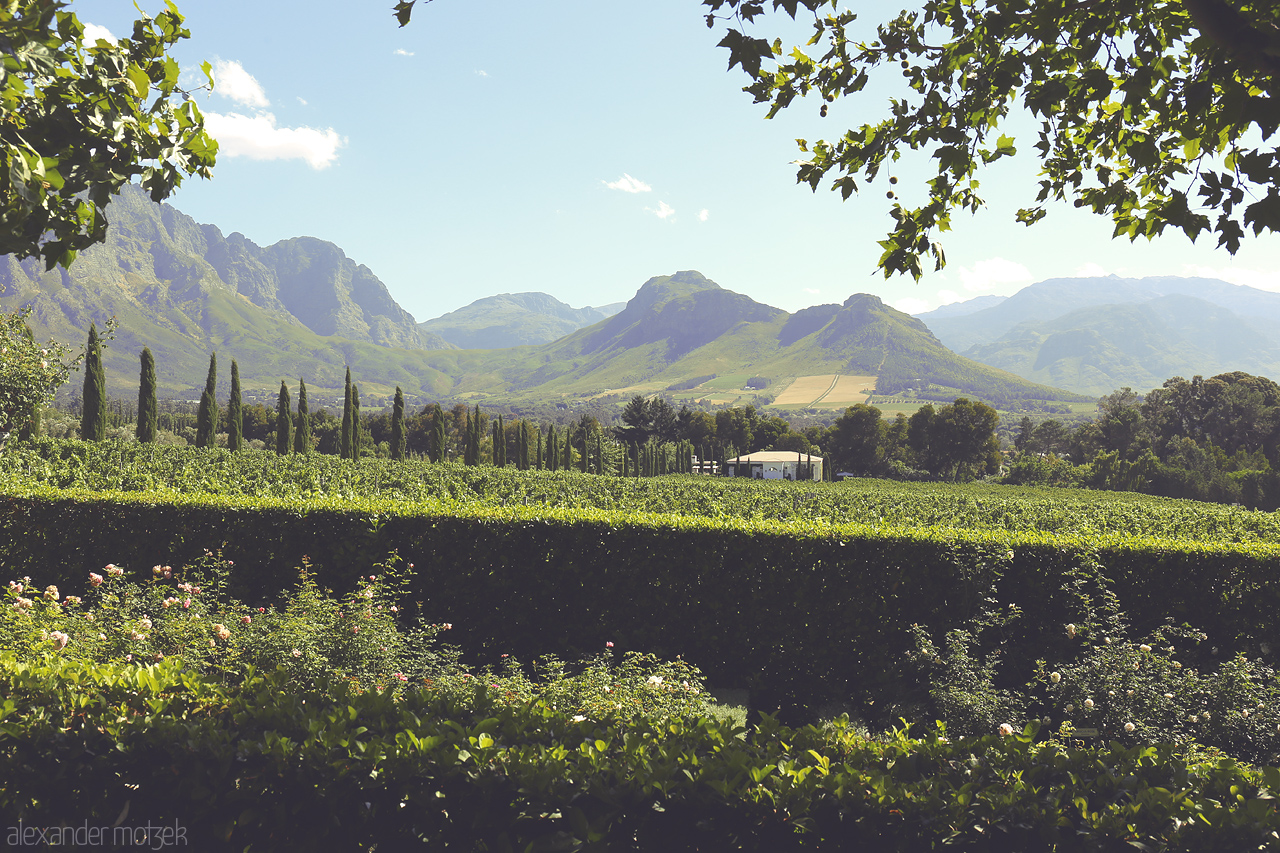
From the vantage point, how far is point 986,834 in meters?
2.79

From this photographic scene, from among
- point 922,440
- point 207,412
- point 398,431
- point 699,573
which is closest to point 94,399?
point 207,412

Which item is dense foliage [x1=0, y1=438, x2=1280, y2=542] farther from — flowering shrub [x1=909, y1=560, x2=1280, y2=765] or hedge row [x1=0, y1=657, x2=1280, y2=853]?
hedge row [x1=0, y1=657, x2=1280, y2=853]

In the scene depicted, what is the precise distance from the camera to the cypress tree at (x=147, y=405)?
38.9 metres

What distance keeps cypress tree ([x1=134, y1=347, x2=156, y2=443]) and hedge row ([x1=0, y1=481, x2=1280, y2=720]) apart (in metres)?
35.3

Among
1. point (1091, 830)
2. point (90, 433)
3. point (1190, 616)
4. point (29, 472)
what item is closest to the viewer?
point (1091, 830)

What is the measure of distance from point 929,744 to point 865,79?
4.96 meters

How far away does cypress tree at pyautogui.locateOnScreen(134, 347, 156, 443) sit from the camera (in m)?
38.9

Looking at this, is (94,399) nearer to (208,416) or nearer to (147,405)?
(147,405)

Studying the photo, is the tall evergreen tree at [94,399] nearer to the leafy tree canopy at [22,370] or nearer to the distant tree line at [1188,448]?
the leafy tree canopy at [22,370]

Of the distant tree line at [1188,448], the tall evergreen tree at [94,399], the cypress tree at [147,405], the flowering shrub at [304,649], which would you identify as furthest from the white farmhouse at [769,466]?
the flowering shrub at [304,649]

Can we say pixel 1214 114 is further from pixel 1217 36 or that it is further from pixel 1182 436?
pixel 1182 436

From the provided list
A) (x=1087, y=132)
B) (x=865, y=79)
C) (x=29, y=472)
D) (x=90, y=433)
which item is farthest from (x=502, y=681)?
(x=90, y=433)

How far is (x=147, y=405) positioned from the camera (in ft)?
130

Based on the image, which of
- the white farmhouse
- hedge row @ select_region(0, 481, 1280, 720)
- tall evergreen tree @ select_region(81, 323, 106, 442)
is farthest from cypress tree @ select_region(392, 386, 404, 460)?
hedge row @ select_region(0, 481, 1280, 720)
